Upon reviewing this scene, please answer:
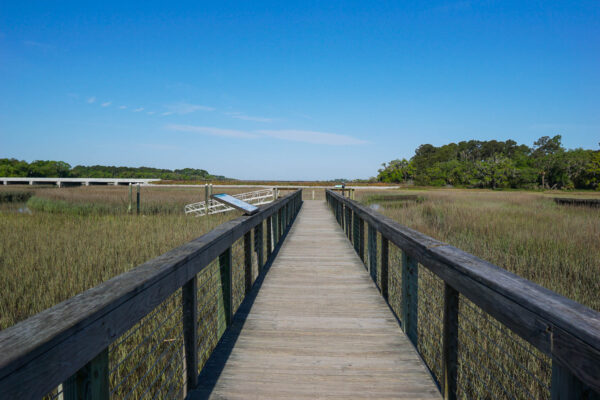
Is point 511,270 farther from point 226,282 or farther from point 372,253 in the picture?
point 226,282

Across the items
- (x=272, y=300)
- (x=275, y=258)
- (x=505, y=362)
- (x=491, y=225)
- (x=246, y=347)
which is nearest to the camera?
(x=246, y=347)

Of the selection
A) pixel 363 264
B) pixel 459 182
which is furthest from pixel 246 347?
pixel 459 182

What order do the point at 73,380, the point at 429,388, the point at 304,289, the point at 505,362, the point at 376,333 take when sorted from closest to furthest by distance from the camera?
the point at 73,380, the point at 429,388, the point at 376,333, the point at 505,362, the point at 304,289

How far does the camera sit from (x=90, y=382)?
1100 mm

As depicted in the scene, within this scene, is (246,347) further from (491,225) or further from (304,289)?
(491,225)

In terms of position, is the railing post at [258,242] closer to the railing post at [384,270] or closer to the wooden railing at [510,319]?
the railing post at [384,270]

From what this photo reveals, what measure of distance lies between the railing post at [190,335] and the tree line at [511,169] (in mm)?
70169

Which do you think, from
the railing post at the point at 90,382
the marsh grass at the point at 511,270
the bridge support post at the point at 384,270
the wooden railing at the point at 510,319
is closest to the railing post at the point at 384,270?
the bridge support post at the point at 384,270

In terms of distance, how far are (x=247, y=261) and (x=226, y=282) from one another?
0.82 m

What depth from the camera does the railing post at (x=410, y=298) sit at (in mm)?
2488

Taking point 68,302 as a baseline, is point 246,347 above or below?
below

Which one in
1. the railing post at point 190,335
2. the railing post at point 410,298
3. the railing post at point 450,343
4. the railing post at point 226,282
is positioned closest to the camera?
the railing post at point 450,343

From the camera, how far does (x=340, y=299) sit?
359 cm

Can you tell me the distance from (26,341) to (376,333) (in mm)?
2505
